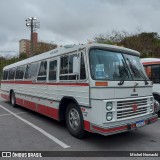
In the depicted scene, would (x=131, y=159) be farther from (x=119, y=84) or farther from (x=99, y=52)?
(x=99, y=52)

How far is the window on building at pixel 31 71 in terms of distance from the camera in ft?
27.9

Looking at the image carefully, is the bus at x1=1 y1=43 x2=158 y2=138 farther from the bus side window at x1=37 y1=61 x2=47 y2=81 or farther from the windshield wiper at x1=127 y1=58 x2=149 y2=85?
the bus side window at x1=37 y1=61 x2=47 y2=81

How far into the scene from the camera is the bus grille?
5.03 meters

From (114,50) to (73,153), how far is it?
293cm

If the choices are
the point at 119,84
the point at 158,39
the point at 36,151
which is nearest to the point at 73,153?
the point at 36,151

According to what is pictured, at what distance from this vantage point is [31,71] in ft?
29.5

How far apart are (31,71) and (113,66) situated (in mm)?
4639

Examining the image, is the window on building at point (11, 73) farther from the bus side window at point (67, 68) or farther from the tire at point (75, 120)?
the tire at point (75, 120)

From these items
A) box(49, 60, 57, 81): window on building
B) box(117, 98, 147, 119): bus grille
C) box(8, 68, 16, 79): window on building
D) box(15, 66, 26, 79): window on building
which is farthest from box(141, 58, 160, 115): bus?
box(8, 68, 16, 79): window on building

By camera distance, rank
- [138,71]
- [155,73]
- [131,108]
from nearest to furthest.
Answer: [131,108] → [138,71] → [155,73]

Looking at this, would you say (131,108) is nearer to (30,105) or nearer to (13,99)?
(30,105)

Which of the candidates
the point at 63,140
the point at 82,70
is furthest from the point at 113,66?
the point at 63,140

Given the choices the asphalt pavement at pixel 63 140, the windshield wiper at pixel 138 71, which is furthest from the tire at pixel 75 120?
the windshield wiper at pixel 138 71

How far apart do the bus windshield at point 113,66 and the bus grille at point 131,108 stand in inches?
24.9
